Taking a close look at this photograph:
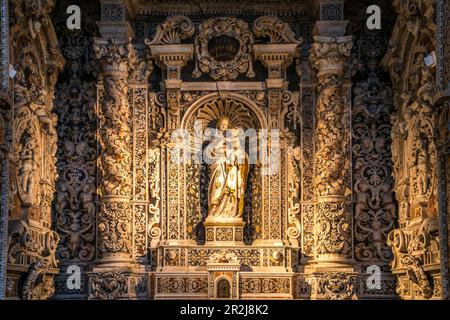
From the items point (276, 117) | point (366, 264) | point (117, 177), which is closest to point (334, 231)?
point (366, 264)

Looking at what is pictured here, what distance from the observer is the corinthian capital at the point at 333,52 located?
13.6 m

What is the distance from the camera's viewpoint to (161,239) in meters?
13.8

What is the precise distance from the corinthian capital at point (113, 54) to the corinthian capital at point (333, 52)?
263 cm

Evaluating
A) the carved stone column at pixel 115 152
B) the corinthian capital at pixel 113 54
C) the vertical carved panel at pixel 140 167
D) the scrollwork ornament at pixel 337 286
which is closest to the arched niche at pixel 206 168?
the vertical carved panel at pixel 140 167

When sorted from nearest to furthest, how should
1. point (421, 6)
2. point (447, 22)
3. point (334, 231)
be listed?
point (447, 22) < point (421, 6) < point (334, 231)

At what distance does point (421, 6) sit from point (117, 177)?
458 centimetres

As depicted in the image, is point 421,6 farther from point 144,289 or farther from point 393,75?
point 144,289

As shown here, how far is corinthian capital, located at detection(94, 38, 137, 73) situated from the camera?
44.7ft

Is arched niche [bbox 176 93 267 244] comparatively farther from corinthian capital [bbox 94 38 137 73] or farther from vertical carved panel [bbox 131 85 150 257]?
corinthian capital [bbox 94 38 137 73]

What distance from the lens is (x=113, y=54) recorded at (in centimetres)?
1361

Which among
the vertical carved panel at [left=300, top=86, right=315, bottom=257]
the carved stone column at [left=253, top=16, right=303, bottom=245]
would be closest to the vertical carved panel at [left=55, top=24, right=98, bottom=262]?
the carved stone column at [left=253, top=16, right=303, bottom=245]

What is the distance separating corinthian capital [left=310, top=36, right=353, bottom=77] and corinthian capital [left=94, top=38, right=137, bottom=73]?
2626mm

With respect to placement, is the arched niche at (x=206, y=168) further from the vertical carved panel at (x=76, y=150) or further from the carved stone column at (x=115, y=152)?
the vertical carved panel at (x=76, y=150)

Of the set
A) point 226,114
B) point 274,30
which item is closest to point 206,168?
point 226,114
